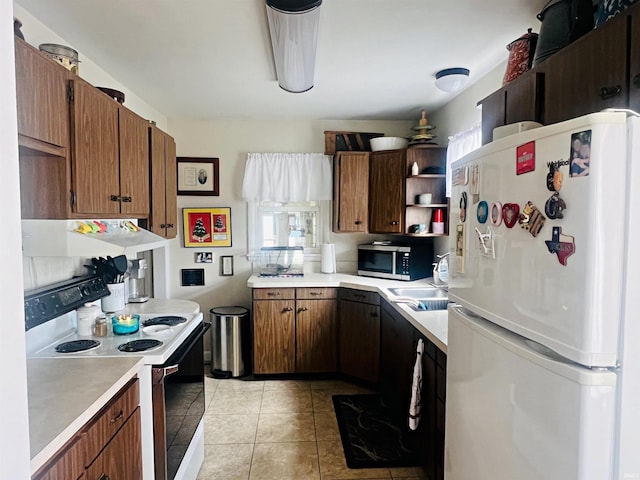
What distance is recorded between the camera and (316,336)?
11.4 ft

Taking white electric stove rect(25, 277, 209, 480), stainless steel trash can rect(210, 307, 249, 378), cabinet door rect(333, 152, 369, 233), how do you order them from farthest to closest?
cabinet door rect(333, 152, 369, 233) < stainless steel trash can rect(210, 307, 249, 378) < white electric stove rect(25, 277, 209, 480)

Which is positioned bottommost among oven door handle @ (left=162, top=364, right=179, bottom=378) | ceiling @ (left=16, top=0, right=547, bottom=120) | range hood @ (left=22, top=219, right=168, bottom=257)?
oven door handle @ (left=162, top=364, right=179, bottom=378)

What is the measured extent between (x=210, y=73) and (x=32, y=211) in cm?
153

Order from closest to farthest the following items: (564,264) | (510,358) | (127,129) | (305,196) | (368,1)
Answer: (564,264) → (510,358) → (368,1) → (127,129) → (305,196)

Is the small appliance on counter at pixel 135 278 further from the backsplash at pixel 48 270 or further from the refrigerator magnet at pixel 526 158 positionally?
the refrigerator magnet at pixel 526 158

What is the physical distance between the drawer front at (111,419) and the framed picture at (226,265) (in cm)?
230

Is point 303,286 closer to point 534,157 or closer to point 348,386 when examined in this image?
point 348,386

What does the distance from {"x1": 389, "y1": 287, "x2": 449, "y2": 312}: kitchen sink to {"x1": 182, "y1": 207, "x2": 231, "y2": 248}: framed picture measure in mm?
1792

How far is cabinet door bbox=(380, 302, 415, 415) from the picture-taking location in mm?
2425

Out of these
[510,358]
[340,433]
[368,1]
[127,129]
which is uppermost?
[368,1]

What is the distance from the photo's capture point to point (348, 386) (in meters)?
3.43

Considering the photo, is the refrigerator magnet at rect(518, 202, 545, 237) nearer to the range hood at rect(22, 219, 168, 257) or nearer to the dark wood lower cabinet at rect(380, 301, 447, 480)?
the dark wood lower cabinet at rect(380, 301, 447, 480)

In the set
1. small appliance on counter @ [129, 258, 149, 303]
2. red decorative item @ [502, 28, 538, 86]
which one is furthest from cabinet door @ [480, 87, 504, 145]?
small appliance on counter @ [129, 258, 149, 303]

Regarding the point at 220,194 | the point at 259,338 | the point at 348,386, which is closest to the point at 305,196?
the point at 220,194
